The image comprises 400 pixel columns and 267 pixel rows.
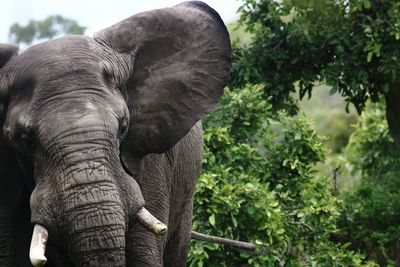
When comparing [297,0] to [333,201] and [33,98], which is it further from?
[33,98]

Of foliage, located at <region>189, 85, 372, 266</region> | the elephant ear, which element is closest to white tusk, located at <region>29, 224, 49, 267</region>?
the elephant ear

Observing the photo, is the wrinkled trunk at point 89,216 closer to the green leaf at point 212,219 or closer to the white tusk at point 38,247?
the white tusk at point 38,247

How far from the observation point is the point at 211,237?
756 centimetres

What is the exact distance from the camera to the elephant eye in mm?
5250

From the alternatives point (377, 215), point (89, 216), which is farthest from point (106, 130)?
point (377, 215)

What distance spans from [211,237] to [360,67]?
88.9 inches

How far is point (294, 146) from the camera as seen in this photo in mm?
9023

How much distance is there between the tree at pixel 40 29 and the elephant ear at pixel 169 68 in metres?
23.9

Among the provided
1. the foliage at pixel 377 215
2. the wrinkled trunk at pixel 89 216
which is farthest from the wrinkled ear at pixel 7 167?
the foliage at pixel 377 215

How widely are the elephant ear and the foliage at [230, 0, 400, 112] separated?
2.86m

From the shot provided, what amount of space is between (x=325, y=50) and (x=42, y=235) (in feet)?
16.1

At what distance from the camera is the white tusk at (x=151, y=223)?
506 cm

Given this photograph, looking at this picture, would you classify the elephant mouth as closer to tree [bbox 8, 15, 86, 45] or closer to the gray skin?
the gray skin

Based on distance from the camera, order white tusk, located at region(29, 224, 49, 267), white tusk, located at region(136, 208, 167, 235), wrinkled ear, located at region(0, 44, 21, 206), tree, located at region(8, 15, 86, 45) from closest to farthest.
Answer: white tusk, located at region(29, 224, 49, 267) → white tusk, located at region(136, 208, 167, 235) → wrinkled ear, located at region(0, 44, 21, 206) → tree, located at region(8, 15, 86, 45)
